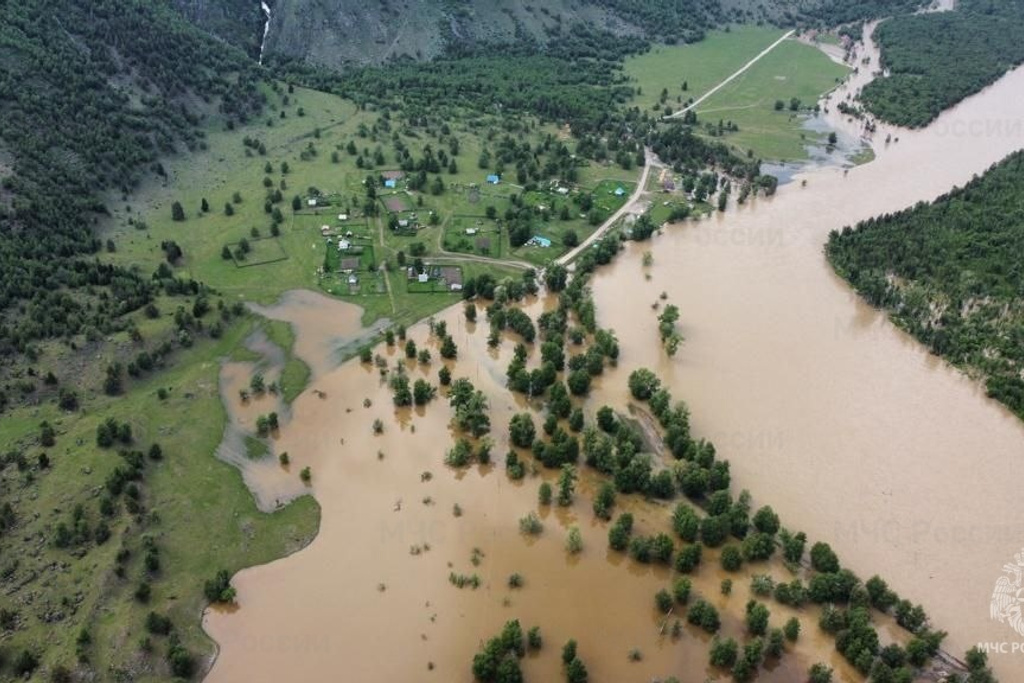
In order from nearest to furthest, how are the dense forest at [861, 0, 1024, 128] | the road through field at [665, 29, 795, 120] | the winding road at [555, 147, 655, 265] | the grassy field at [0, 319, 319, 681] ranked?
the grassy field at [0, 319, 319, 681] < the winding road at [555, 147, 655, 265] < the dense forest at [861, 0, 1024, 128] < the road through field at [665, 29, 795, 120]

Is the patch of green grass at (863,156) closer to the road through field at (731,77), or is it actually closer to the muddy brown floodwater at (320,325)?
the road through field at (731,77)

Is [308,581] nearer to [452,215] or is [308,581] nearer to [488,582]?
[488,582]

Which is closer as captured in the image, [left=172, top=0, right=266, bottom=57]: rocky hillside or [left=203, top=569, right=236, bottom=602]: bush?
[left=203, top=569, right=236, bottom=602]: bush

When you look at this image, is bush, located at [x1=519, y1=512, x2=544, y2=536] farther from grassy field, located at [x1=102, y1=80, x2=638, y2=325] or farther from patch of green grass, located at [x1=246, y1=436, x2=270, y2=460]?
grassy field, located at [x1=102, y1=80, x2=638, y2=325]

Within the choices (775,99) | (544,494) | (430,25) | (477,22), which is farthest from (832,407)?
(477,22)

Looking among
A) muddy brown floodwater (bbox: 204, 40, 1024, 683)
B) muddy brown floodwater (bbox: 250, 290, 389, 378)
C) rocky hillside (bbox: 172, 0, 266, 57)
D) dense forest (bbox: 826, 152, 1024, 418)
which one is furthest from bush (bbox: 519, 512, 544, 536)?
rocky hillside (bbox: 172, 0, 266, 57)

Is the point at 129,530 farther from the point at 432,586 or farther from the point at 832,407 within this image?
the point at 832,407
